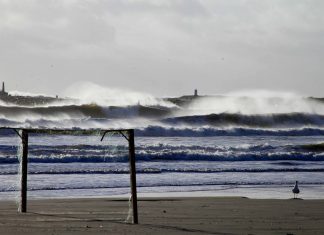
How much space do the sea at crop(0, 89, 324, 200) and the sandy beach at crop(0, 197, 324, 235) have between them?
205 centimetres

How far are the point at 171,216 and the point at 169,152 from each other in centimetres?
2244

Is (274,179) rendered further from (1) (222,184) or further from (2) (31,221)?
(2) (31,221)

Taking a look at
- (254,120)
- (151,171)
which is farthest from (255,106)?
(151,171)

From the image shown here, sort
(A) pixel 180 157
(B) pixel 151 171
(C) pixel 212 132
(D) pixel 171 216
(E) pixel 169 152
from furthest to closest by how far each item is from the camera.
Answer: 1. (C) pixel 212 132
2. (E) pixel 169 152
3. (A) pixel 180 157
4. (B) pixel 151 171
5. (D) pixel 171 216

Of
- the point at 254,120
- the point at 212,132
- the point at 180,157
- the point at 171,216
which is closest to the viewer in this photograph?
the point at 171,216

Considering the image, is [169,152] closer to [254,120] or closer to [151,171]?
[151,171]

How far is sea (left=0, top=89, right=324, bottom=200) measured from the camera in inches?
894

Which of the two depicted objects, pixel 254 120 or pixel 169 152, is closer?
pixel 169 152

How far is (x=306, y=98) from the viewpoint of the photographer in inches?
3216

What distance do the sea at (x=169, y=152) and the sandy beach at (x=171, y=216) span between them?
6.74 ft

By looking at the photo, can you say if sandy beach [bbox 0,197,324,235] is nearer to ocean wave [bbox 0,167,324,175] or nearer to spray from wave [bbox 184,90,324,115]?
ocean wave [bbox 0,167,324,175]

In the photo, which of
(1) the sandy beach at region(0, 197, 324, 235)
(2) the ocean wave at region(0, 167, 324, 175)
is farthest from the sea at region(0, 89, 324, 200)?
(1) the sandy beach at region(0, 197, 324, 235)

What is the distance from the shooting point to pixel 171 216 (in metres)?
14.8

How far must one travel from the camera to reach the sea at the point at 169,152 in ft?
74.5
